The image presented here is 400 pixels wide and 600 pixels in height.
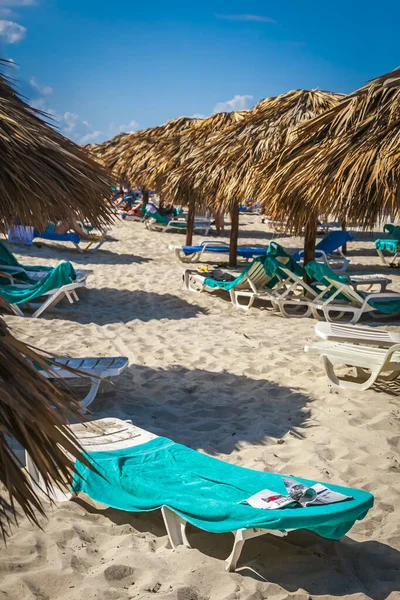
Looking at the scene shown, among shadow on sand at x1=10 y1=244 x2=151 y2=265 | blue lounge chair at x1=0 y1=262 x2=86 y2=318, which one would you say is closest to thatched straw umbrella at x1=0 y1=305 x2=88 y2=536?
blue lounge chair at x1=0 y1=262 x2=86 y2=318

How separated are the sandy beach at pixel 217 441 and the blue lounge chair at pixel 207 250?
2.66 metres

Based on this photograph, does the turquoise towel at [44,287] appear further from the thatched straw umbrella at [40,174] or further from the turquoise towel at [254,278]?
the thatched straw umbrella at [40,174]

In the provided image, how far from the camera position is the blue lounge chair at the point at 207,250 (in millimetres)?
10094

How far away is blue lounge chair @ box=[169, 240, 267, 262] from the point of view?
10.1 metres

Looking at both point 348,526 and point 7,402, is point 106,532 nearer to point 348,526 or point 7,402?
point 348,526

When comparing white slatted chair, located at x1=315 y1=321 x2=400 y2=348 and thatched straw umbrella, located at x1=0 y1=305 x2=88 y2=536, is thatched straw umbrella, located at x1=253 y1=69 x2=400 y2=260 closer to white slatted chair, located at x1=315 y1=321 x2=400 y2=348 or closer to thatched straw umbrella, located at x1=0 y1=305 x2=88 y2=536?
white slatted chair, located at x1=315 y1=321 x2=400 y2=348

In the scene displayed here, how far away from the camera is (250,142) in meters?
8.52

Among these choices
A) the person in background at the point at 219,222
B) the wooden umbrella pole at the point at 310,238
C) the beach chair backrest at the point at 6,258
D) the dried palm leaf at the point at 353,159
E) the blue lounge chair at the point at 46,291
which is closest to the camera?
the dried palm leaf at the point at 353,159

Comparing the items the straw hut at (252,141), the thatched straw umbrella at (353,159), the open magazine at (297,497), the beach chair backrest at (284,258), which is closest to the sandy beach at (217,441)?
the open magazine at (297,497)

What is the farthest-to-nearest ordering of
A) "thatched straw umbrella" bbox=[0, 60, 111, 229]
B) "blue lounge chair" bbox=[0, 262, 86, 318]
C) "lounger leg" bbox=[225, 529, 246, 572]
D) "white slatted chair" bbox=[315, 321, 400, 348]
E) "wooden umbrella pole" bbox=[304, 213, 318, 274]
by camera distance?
"wooden umbrella pole" bbox=[304, 213, 318, 274], "blue lounge chair" bbox=[0, 262, 86, 318], "white slatted chair" bbox=[315, 321, 400, 348], "thatched straw umbrella" bbox=[0, 60, 111, 229], "lounger leg" bbox=[225, 529, 246, 572]

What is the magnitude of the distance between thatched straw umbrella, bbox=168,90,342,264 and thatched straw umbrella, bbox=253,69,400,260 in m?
1.78

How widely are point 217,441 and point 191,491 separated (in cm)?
98

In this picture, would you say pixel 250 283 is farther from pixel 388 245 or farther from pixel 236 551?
pixel 388 245

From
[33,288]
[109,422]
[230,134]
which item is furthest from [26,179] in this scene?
[230,134]
